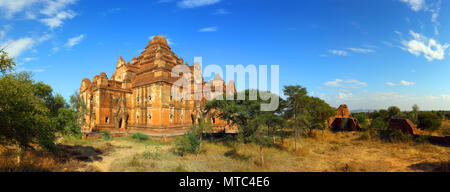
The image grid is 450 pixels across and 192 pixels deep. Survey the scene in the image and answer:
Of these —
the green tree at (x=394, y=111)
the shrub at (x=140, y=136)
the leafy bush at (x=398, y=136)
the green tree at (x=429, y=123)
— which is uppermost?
the green tree at (x=394, y=111)

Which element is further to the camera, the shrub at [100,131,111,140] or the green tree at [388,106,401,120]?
the green tree at [388,106,401,120]

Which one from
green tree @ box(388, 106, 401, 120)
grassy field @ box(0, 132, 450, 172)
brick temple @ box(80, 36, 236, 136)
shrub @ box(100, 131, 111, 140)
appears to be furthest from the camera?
green tree @ box(388, 106, 401, 120)

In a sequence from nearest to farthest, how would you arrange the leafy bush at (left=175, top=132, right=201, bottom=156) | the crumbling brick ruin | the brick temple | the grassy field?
the grassy field
the leafy bush at (left=175, top=132, right=201, bottom=156)
the brick temple
the crumbling brick ruin

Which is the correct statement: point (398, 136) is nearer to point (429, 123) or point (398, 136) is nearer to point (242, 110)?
point (429, 123)

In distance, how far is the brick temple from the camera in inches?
886

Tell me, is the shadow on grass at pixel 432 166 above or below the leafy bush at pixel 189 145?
below

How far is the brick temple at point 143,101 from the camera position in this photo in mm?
22500

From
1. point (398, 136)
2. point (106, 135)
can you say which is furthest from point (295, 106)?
point (106, 135)

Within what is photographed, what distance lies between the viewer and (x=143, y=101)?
24.0 meters

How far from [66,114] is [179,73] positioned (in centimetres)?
1481

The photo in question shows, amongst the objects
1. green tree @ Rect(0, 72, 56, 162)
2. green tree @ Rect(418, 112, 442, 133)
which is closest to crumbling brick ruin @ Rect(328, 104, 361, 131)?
green tree @ Rect(418, 112, 442, 133)

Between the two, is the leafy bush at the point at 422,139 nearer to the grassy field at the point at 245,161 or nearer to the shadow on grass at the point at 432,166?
the grassy field at the point at 245,161

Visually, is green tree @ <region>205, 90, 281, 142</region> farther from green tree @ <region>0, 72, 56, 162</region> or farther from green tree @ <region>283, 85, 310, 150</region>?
green tree @ <region>0, 72, 56, 162</region>

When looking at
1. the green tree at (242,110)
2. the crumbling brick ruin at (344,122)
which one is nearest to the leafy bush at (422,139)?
the crumbling brick ruin at (344,122)
